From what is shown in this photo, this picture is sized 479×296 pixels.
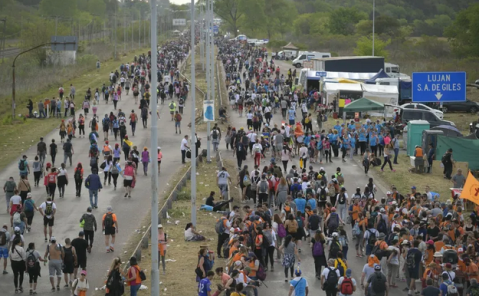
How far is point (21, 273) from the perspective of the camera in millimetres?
17531

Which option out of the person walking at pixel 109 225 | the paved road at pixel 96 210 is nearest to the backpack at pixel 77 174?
the paved road at pixel 96 210

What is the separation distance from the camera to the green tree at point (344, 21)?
14062 centimetres

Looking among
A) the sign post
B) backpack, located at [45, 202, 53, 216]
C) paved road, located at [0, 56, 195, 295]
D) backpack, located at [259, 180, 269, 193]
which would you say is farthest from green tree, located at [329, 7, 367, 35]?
backpack, located at [45, 202, 53, 216]

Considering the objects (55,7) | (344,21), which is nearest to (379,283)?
(344,21)

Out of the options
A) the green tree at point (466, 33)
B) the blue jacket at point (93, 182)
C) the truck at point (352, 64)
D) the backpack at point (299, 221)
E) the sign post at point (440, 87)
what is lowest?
the backpack at point (299, 221)

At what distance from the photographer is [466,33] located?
99625mm

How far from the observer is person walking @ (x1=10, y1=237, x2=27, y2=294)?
17312 mm

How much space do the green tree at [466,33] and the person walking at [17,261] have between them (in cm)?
8548

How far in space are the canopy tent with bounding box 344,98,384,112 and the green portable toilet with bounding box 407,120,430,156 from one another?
9.17m

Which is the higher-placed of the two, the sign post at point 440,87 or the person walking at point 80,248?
the sign post at point 440,87

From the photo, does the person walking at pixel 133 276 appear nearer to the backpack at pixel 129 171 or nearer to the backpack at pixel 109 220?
the backpack at pixel 109 220

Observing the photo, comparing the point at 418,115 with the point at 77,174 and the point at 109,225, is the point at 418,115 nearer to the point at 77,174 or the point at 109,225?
the point at 77,174

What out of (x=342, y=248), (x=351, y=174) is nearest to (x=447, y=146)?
(x=351, y=174)

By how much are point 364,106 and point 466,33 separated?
58.3 metres
